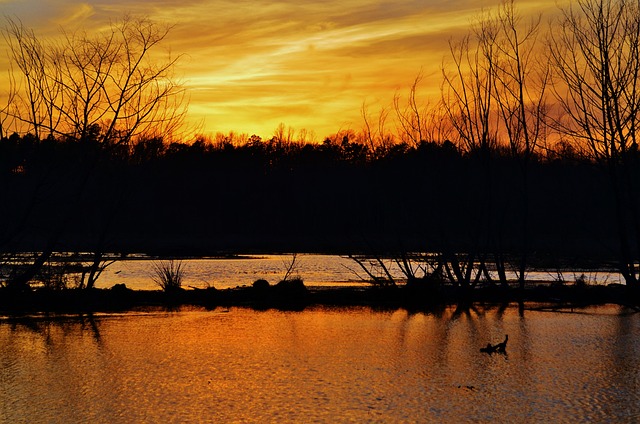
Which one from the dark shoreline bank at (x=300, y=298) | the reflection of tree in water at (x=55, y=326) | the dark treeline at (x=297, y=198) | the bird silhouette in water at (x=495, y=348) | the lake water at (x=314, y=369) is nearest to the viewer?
the lake water at (x=314, y=369)

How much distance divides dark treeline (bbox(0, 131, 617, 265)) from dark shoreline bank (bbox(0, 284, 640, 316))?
4.63 ft

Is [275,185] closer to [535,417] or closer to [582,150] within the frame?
[582,150]

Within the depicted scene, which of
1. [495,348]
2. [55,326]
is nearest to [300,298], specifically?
[55,326]

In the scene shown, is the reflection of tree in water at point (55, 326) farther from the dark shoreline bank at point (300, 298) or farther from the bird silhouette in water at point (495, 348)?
the bird silhouette in water at point (495, 348)

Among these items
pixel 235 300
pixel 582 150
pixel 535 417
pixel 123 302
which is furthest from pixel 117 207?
pixel 535 417

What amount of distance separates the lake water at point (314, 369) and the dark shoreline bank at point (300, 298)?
1794mm

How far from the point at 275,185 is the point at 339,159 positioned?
Answer: 10454 millimetres

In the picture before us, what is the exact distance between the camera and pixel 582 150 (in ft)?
56.0

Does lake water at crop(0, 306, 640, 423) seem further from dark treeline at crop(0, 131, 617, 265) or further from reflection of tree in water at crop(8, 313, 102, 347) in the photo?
dark treeline at crop(0, 131, 617, 265)

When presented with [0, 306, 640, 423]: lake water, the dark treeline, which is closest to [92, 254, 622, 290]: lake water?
the dark treeline

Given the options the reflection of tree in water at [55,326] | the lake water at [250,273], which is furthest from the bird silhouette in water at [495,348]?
the lake water at [250,273]

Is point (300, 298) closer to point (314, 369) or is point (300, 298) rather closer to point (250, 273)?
point (314, 369)

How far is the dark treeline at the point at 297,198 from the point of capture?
20.0 meters

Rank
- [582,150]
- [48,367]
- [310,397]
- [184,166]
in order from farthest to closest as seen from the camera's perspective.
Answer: [184,166] < [582,150] < [48,367] < [310,397]
